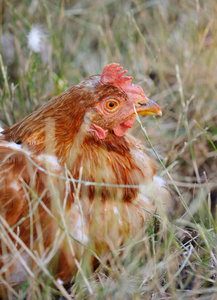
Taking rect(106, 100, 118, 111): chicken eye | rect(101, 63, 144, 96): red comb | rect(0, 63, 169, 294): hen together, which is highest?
rect(101, 63, 144, 96): red comb

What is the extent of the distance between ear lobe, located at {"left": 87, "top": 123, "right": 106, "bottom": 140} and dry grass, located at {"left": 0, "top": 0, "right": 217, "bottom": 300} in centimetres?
42

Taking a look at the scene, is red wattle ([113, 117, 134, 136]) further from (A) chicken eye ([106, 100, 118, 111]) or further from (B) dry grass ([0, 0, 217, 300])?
(B) dry grass ([0, 0, 217, 300])

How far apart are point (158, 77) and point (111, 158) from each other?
1659 mm

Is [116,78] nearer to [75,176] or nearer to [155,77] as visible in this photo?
[75,176]

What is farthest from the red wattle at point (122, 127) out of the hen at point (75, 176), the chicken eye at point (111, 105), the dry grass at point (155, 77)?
the dry grass at point (155, 77)

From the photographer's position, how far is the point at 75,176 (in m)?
1.84

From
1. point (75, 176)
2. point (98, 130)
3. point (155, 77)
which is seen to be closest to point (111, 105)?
point (98, 130)

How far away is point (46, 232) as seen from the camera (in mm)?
1734


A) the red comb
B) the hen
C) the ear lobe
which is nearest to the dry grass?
the hen

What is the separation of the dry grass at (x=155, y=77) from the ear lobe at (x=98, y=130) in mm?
420

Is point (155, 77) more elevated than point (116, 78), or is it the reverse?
point (116, 78)

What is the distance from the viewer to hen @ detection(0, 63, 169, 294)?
1.72 metres

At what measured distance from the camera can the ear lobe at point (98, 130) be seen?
185 centimetres

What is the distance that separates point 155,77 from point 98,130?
149 centimetres
